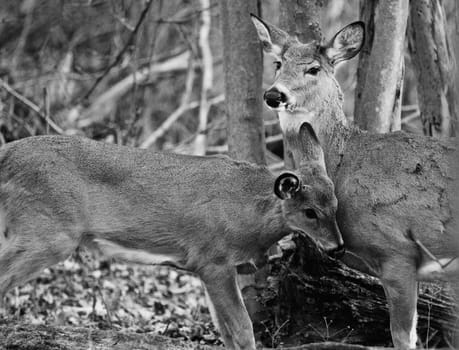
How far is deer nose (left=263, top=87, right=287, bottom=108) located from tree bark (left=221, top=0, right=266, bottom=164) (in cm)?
129

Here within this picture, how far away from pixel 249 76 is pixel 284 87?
1.28 m

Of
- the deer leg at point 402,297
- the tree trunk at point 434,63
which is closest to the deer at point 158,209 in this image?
the deer leg at point 402,297

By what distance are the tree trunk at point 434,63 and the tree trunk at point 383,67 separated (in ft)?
2.34

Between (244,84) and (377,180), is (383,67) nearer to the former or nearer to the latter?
(244,84)

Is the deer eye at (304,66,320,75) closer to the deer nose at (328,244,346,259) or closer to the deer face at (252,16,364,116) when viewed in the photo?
the deer face at (252,16,364,116)

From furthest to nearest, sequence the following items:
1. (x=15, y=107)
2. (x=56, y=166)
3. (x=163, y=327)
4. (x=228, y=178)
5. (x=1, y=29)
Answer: (x=1, y=29)
(x=15, y=107)
(x=163, y=327)
(x=228, y=178)
(x=56, y=166)

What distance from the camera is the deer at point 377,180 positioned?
24.8ft

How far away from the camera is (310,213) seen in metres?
7.93

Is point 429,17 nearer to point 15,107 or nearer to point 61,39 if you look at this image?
point 15,107

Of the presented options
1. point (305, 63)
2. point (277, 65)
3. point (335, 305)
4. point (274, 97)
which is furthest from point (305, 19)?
point (335, 305)

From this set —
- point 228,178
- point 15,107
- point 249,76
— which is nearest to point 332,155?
point 228,178

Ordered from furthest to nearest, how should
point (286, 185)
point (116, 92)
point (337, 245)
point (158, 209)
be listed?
1. point (116, 92)
2. point (158, 209)
3. point (286, 185)
4. point (337, 245)

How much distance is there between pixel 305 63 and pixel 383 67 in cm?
107

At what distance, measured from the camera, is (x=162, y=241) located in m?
8.04
